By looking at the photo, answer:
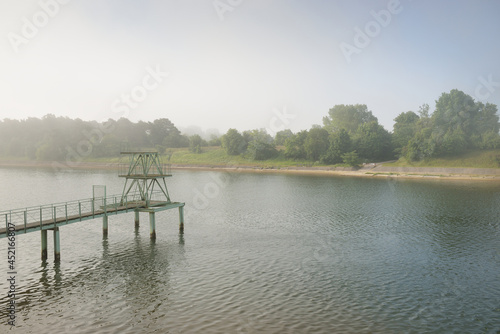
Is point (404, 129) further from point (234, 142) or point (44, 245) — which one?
point (44, 245)

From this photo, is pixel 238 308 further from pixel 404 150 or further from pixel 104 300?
pixel 404 150

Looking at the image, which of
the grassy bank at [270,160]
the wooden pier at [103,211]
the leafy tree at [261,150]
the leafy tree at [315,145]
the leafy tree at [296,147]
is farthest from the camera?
the leafy tree at [261,150]

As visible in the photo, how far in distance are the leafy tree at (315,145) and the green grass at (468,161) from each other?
33548 millimetres

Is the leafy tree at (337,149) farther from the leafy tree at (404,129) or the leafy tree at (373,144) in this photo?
the leafy tree at (404,129)

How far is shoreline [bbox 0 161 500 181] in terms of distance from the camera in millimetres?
106750

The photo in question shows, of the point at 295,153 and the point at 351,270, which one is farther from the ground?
the point at 295,153

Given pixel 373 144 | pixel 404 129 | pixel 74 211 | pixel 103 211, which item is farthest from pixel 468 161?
pixel 103 211

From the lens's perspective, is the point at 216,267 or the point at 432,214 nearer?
the point at 216,267

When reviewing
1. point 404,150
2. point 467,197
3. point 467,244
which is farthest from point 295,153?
point 467,244

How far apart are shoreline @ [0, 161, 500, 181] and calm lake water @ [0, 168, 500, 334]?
62.9m

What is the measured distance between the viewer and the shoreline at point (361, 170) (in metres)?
107

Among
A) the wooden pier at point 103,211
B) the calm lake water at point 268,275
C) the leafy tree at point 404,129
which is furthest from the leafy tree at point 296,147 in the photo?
the wooden pier at point 103,211

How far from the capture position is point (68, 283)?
26.6 meters

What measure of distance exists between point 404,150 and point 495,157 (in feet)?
95.6
